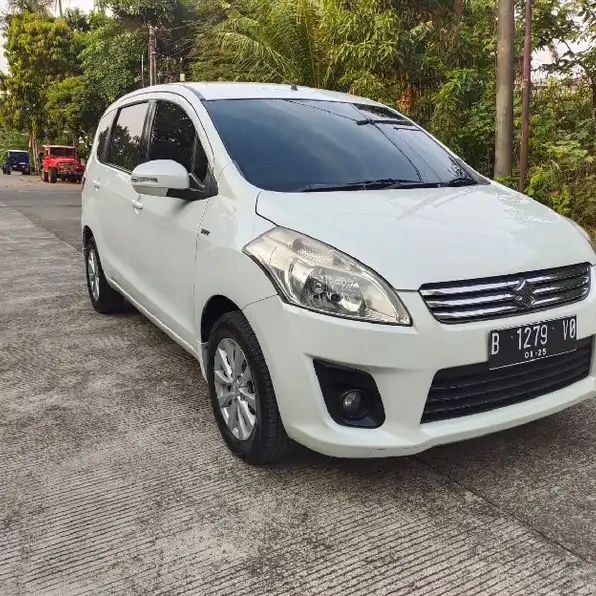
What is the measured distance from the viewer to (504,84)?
766 cm

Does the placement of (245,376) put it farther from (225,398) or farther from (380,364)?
(380,364)

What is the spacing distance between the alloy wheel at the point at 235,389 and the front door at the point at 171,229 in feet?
1.22

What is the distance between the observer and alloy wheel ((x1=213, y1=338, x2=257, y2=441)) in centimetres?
285

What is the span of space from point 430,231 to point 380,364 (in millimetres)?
594

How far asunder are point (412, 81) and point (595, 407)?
10068 mm

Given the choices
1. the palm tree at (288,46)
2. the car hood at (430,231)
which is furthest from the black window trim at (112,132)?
the palm tree at (288,46)

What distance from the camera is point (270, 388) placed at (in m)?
2.65

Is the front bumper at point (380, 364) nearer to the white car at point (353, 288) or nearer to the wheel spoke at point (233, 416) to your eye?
the white car at point (353, 288)

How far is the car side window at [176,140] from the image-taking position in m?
3.41

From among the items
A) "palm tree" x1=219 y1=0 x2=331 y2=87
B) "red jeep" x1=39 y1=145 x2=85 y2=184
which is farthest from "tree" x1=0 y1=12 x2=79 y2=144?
"palm tree" x1=219 y1=0 x2=331 y2=87

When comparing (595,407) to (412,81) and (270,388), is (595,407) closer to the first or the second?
(270,388)

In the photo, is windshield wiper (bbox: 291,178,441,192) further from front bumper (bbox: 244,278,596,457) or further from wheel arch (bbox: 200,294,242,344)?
front bumper (bbox: 244,278,596,457)

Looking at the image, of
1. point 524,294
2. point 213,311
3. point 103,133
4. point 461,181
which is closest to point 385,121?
point 461,181

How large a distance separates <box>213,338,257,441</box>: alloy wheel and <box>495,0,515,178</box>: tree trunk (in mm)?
5958
